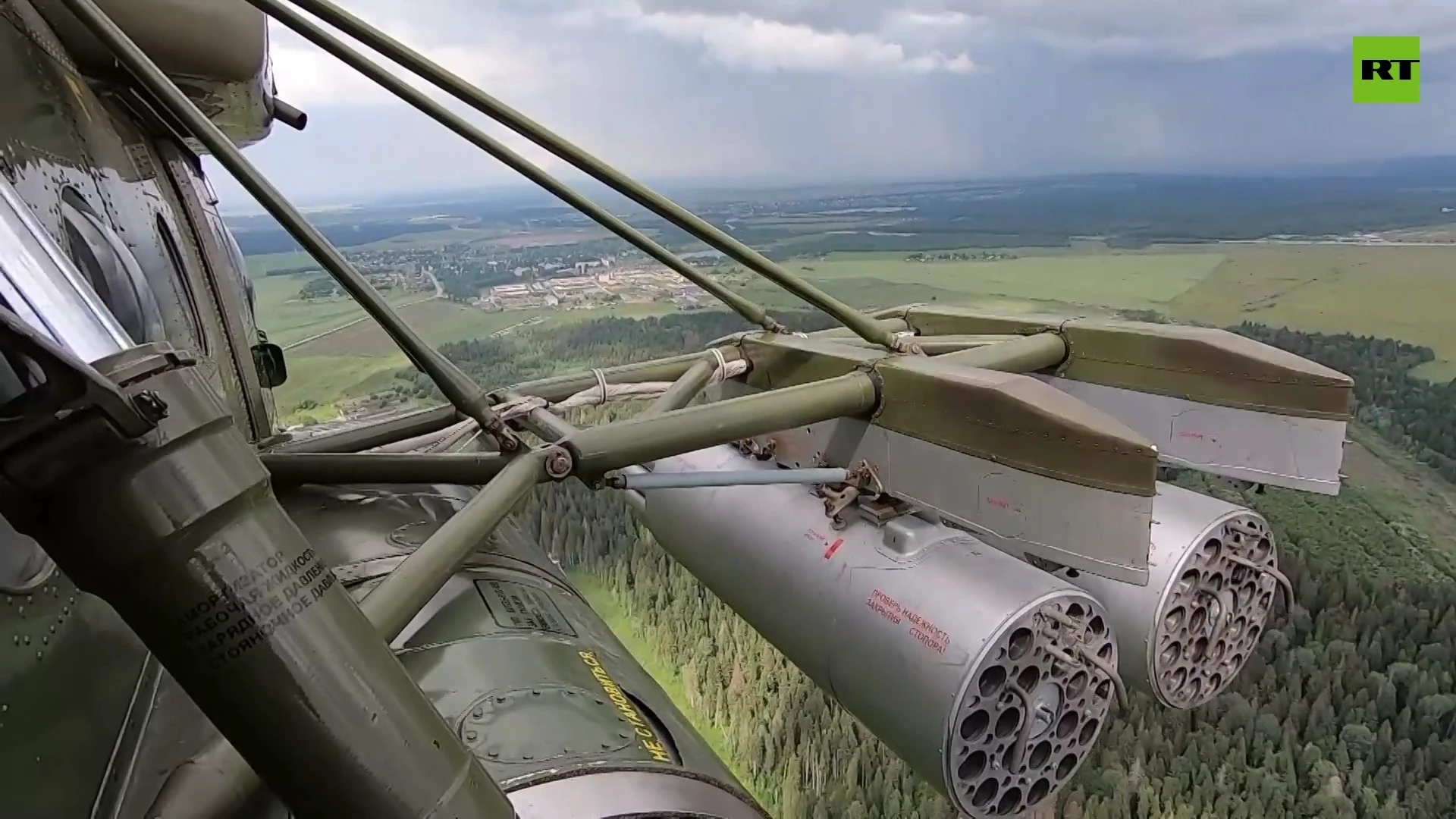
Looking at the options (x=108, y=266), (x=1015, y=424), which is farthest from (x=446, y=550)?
(x=1015, y=424)

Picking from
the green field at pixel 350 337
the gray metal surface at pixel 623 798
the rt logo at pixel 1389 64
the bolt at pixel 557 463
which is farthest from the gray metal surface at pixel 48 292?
the green field at pixel 350 337

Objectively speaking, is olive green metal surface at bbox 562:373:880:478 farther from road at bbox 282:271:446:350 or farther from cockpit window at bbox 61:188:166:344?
road at bbox 282:271:446:350

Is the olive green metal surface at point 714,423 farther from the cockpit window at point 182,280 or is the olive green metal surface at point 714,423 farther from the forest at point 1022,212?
the forest at point 1022,212

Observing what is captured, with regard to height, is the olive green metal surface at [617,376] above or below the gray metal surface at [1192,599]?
above

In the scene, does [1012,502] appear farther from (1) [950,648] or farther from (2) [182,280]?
(2) [182,280]

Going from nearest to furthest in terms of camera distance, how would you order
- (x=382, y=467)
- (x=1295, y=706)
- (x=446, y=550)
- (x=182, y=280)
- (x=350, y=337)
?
(x=446, y=550) < (x=382, y=467) < (x=182, y=280) < (x=1295, y=706) < (x=350, y=337)

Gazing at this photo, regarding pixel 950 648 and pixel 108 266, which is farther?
pixel 950 648

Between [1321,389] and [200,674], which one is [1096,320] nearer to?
[1321,389]
